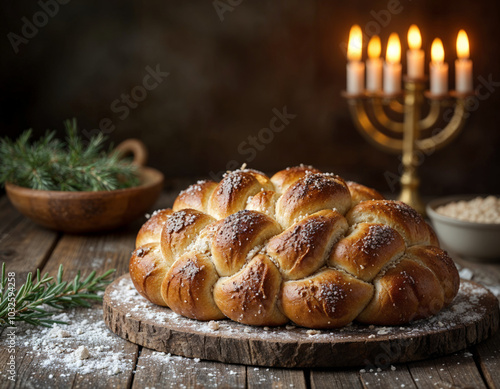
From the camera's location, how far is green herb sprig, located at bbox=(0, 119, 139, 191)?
8.22 ft

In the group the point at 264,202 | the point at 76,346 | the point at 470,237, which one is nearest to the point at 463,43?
the point at 470,237

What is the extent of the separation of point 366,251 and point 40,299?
0.84m

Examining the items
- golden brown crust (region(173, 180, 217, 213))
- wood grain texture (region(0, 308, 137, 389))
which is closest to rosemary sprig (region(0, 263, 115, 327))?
wood grain texture (region(0, 308, 137, 389))

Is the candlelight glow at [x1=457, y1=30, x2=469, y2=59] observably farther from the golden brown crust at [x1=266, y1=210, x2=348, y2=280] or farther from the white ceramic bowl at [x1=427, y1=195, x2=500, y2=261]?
the golden brown crust at [x1=266, y1=210, x2=348, y2=280]

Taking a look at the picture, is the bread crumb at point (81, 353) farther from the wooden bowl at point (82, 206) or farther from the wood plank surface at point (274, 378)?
the wooden bowl at point (82, 206)

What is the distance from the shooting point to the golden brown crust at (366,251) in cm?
146

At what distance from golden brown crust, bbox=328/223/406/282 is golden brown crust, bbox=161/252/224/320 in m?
0.27

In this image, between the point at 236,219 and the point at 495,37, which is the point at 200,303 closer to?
the point at 236,219

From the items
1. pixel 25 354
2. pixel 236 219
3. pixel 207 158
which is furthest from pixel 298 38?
pixel 25 354

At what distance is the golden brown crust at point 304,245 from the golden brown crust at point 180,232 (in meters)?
0.19

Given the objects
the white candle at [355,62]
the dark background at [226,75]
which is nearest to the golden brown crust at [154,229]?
the white candle at [355,62]

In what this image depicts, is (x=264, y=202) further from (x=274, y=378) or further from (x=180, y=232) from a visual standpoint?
(x=274, y=378)

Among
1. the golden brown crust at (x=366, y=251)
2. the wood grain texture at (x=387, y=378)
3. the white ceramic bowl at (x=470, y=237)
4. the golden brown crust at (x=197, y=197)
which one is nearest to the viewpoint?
the wood grain texture at (x=387, y=378)

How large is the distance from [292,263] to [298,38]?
2526 mm
